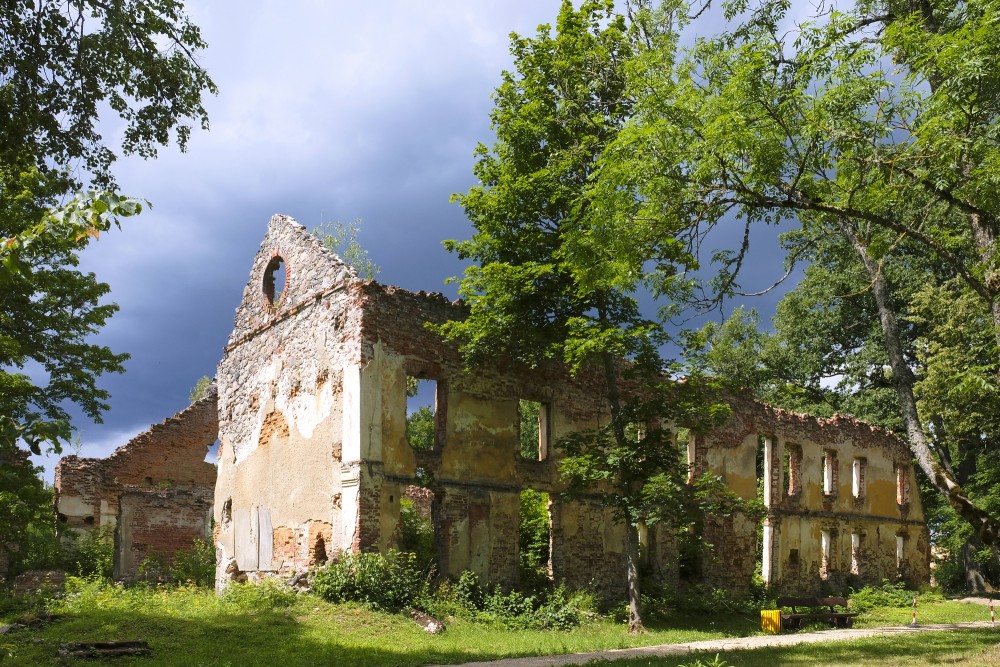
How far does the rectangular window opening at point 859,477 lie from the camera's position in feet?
96.2

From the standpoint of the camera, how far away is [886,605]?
24.3m

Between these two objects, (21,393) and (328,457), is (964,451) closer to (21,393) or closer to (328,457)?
(328,457)

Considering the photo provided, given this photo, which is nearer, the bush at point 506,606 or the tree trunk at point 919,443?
the tree trunk at point 919,443

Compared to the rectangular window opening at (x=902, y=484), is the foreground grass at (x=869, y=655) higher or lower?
lower

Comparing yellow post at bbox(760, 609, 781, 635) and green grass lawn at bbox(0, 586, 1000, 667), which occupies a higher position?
green grass lawn at bbox(0, 586, 1000, 667)

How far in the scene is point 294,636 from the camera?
12.6 metres

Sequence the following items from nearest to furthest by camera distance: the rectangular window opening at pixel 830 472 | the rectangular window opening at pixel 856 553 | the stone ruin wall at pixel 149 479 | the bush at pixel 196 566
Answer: the bush at pixel 196 566 < the stone ruin wall at pixel 149 479 < the rectangular window opening at pixel 830 472 < the rectangular window opening at pixel 856 553

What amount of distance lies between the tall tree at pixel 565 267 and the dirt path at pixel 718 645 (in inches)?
90.8

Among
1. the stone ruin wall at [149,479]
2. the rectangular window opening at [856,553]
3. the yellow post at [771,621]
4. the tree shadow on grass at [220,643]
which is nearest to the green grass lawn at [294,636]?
the tree shadow on grass at [220,643]

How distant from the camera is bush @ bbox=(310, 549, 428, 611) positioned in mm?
14828

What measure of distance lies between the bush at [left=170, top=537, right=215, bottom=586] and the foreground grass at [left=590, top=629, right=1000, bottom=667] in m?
14.1

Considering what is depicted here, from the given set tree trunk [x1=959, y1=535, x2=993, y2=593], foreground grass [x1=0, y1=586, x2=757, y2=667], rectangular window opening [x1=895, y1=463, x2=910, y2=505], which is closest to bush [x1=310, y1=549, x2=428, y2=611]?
foreground grass [x1=0, y1=586, x2=757, y2=667]

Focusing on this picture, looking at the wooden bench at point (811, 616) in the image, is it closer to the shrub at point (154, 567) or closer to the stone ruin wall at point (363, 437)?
the stone ruin wall at point (363, 437)

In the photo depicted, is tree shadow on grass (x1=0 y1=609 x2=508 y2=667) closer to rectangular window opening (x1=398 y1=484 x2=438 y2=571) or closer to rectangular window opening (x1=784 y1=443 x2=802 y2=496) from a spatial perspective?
rectangular window opening (x1=398 y1=484 x2=438 y2=571)
